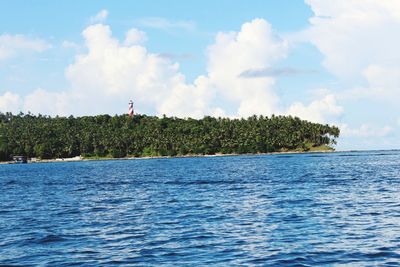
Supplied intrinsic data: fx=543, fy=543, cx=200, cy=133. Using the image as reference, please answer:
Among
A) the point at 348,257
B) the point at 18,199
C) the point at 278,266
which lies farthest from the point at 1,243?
the point at 18,199

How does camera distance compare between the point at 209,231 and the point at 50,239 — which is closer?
the point at 50,239

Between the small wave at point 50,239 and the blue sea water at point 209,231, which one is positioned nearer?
the blue sea water at point 209,231

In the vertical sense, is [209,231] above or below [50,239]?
above

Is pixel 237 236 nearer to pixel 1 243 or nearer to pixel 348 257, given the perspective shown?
pixel 348 257

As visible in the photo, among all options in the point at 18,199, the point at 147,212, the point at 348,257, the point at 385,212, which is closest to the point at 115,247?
the point at 348,257

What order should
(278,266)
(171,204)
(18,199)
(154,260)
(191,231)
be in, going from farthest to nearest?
(18,199), (171,204), (191,231), (154,260), (278,266)

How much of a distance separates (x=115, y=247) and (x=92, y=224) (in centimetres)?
1093

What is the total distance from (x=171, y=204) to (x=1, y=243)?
79.6ft

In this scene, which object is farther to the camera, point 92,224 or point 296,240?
point 92,224

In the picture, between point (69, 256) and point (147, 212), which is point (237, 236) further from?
point (147, 212)

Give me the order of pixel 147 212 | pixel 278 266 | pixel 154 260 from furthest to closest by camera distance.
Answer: pixel 147 212, pixel 154 260, pixel 278 266

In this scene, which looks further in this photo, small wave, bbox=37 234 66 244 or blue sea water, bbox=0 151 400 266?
small wave, bbox=37 234 66 244

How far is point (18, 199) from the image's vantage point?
70250 millimetres

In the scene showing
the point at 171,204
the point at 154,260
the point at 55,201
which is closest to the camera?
the point at 154,260
